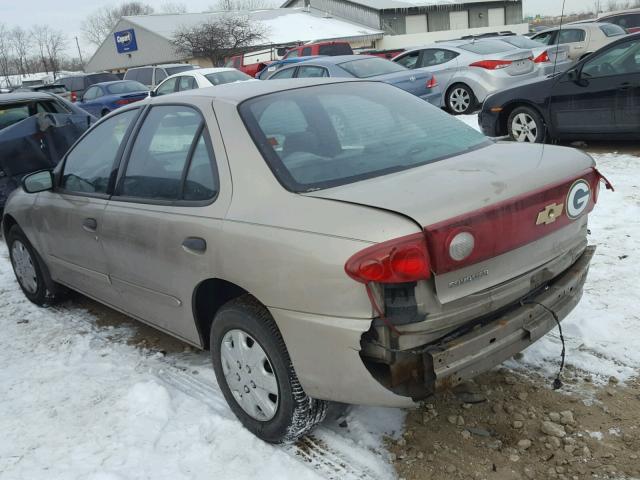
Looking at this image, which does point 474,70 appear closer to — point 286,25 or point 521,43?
point 521,43

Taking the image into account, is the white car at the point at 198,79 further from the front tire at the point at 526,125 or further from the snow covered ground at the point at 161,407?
the snow covered ground at the point at 161,407

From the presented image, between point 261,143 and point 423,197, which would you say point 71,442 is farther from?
point 423,197

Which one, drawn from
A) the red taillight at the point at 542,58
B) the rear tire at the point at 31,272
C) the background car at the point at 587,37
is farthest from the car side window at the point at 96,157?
the background car at the point at 587,37

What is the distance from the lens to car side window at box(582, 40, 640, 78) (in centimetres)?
766

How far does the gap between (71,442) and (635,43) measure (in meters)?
7.72

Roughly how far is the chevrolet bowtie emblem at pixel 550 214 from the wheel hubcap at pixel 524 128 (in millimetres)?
6243

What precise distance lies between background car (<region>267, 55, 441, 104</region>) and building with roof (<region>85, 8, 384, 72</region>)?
3293cm

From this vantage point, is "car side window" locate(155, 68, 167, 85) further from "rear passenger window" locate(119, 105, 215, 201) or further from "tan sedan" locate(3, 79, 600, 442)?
"rear passenger window" locate(119, 105, 215, 201)

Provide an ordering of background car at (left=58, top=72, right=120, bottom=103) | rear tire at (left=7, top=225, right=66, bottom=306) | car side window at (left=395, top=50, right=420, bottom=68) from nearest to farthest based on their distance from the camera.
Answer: rear tire at (left=7, top=225, right=66, bottom=306) → car side window at (left=395, top=50, right=420, bottom=68) → background car at (left=58, top=72, right=120, bottom=103)

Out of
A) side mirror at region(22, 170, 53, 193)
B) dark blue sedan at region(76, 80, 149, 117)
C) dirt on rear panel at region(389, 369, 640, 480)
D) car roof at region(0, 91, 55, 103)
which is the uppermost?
car roof at region(0, 91, 55, 103)

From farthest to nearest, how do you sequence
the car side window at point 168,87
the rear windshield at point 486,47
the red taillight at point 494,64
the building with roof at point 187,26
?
the building with roof at point 187,26
the car side window at point 168,87
the rear windshield at point 486,47
the red taillight at point 494,64

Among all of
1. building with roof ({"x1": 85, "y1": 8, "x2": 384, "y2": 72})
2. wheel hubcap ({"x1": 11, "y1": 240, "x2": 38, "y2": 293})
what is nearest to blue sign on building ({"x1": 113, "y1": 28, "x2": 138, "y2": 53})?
building with roof ({"x1": 85, "y1": 8, "x2": 384, "y2": 72})

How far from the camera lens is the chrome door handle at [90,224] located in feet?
12.7

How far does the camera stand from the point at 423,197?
2490 millimetres
